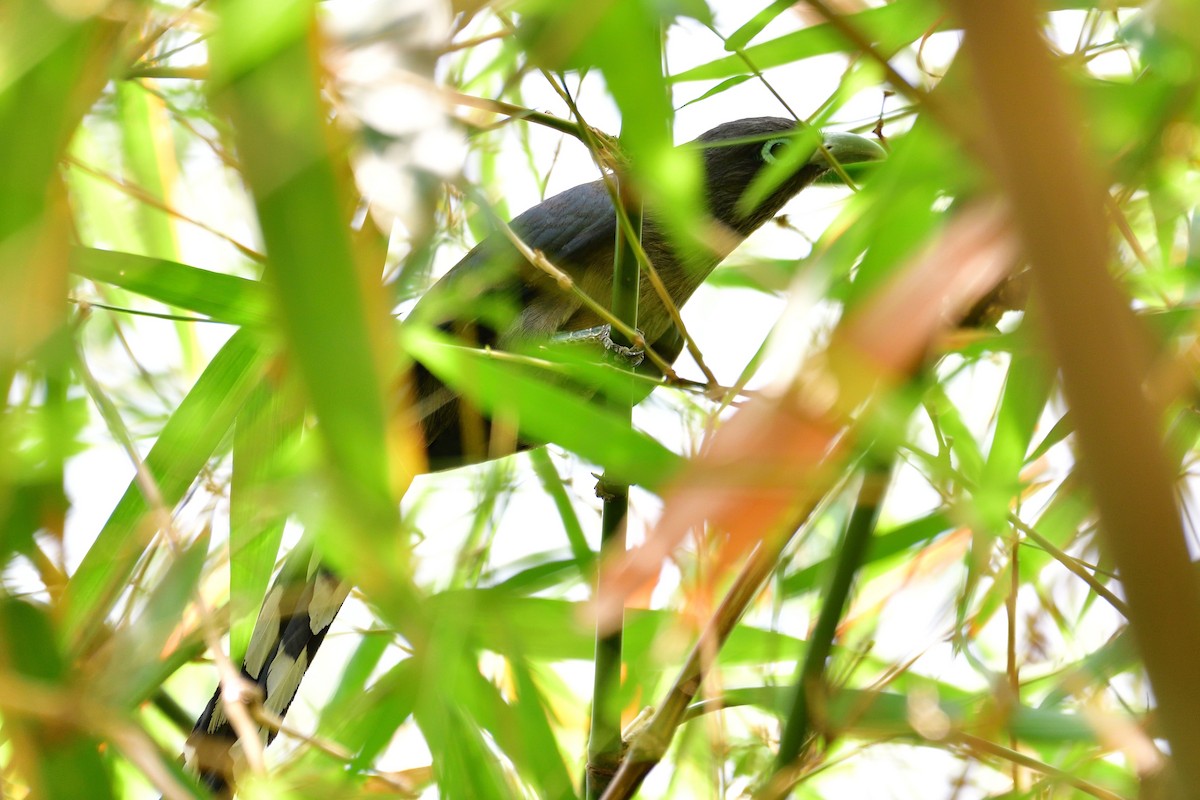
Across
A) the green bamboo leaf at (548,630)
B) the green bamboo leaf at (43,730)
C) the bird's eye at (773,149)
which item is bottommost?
the green bamboo leaf at (43,730)

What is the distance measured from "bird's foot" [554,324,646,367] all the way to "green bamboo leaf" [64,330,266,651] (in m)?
0.50

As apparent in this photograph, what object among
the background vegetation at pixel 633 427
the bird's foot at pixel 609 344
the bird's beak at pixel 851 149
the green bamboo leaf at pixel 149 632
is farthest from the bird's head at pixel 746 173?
the green bamboo leaf at pixel 149 632

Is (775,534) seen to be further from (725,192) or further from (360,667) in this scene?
(725,192)

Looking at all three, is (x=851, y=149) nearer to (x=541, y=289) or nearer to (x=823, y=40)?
(x=541, y=289)

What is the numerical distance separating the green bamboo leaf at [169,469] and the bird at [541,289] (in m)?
0.33

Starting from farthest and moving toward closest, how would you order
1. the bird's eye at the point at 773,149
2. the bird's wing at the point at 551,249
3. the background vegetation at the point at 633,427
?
the bird's eye at the point at 773,149 → the bird's wing at the point at 551,249 → the background vegetation at the point at 633,427

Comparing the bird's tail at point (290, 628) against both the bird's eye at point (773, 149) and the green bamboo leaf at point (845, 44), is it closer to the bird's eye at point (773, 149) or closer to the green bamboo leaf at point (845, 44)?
the green bamboo leaf at point (845, 44)

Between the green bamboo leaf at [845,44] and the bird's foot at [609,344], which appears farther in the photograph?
the bird's foot at [609,344]

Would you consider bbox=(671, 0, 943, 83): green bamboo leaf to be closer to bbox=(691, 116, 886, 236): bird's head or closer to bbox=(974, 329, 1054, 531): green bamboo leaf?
bbox=(974, 329, 1054, 531): green bamboo leaf

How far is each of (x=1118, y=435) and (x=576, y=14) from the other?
39 cm

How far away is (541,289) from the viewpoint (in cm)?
205

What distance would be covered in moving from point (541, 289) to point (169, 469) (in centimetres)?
120

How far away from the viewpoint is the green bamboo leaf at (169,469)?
2.73 ft

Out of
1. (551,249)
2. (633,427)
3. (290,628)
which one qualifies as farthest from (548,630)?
(551,249)
